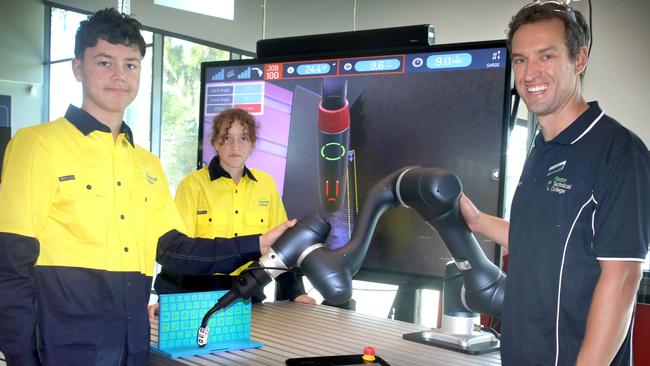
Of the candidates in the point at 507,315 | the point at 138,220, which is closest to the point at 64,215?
the point at 138,220

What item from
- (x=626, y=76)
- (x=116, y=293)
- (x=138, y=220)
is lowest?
(x=116, y=293)

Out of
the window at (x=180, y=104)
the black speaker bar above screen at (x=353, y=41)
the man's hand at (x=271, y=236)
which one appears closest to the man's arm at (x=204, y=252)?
the man's hand at (x=271, y=236)

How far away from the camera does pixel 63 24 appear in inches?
267

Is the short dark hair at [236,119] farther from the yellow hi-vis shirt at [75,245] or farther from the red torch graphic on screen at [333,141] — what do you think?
the yellow hi-vis shirt at [75,245]

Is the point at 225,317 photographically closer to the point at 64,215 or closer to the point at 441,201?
the point at 64,215

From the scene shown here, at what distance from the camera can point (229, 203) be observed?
105 inches

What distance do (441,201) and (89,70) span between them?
3.27 feet

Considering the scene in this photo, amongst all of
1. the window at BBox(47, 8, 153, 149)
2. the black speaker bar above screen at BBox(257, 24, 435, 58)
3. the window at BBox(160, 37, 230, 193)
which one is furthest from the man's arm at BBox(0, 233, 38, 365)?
the window at BBox(47, 8, 153, 149)

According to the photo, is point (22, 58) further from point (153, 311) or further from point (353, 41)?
point (153, 311)

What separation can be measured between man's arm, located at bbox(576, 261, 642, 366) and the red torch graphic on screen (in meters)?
1.27

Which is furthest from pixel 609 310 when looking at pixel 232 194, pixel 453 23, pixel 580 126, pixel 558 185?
pixel 453 23

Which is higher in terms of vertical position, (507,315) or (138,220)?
(138,220)

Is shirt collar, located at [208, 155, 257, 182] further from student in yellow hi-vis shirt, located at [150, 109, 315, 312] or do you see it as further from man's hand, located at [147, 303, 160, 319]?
man's hand, located at [147, 303, 160, 319]

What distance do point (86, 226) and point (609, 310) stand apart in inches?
48.7
